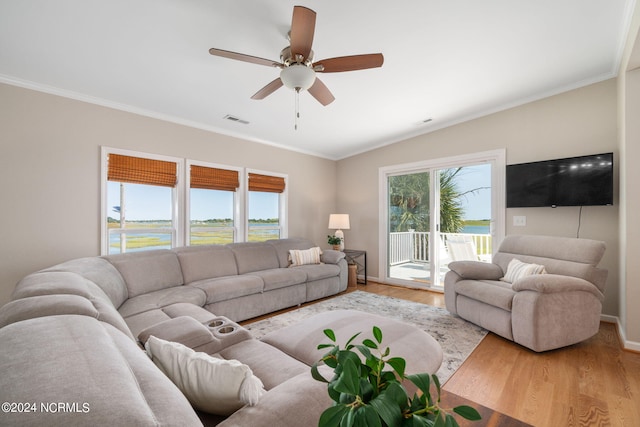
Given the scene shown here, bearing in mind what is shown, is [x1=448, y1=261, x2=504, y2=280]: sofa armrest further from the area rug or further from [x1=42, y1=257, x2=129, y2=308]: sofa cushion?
[x1=42, y1=257, x2=129, y2=308]: sofa cushion

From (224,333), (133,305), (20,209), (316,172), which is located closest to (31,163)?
(20,209)

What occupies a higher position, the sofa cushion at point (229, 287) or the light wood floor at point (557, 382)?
the sofa cushion at point (229, 287)

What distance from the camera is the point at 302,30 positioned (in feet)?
5.94

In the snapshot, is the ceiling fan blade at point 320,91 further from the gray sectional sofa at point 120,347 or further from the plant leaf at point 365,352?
the plant leaf at point 365,352

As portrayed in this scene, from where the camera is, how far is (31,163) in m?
2.73

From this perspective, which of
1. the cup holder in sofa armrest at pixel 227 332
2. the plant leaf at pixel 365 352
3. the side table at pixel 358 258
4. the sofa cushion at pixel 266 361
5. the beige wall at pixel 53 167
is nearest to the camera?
the plant leaf at pixel 365 352

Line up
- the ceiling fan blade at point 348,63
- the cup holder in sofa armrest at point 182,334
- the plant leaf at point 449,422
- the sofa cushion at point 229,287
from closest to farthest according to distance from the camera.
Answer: the plant leaf at point 449,422, the cup holder in sofa armrest at point 182,334, the ceiling fan blade at point 348,63, the sofa cushion at point 229,287

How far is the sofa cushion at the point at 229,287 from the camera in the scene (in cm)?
295

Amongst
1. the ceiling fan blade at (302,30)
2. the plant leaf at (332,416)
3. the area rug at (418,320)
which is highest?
the ceiling fan blade at (302,30)

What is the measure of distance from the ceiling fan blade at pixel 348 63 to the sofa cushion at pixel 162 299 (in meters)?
2.47

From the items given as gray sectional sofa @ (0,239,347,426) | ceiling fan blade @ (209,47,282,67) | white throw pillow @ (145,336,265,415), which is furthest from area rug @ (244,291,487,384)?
ceiling fan blade @ (209,47,282,67)

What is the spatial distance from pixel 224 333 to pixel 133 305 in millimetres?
1250

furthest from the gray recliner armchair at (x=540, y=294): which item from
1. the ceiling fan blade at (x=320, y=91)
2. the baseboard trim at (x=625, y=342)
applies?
the ceiling fan blade at (x=320, y=91)

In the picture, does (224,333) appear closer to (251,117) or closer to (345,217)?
(251,117)
